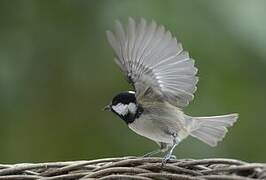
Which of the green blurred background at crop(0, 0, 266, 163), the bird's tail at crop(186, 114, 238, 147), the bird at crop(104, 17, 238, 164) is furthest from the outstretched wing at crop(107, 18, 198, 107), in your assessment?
the green blurred background at crop(0, 0, 266, 163)

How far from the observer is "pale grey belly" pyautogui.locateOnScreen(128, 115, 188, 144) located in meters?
2.22

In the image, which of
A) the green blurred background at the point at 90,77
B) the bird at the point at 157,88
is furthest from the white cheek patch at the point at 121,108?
the green blurred background at the point at 90,77

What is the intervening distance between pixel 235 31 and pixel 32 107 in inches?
36.1

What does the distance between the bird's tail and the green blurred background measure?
948 mm

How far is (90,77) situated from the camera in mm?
3467

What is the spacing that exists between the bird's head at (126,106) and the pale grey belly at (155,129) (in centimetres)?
2

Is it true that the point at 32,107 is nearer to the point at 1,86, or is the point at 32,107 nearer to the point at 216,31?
the point at 1,86

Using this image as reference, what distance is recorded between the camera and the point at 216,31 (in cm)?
335

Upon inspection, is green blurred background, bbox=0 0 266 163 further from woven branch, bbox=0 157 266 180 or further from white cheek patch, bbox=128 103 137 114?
woven branch, bbox=0 157 266 180

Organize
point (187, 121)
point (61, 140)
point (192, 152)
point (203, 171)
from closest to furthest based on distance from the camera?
point (203, 171) → point (187, 121) → point (192, 152) → point (61, 140)

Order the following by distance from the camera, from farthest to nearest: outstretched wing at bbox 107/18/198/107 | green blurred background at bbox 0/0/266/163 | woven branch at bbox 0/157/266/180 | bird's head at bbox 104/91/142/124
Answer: green blurred background at bbox 0/0/266/163 → bird's head at bbox 104/91/142/124 → outstretched wing at bbox 107/18/198/107 → woven branch at bbox 0/157/266/180

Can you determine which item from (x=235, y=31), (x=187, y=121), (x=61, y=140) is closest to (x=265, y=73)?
(x=235, y=31)

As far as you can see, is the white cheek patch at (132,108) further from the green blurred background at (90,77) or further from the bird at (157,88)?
the green blurred background at (90,77)

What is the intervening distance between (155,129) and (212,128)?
19 cm
